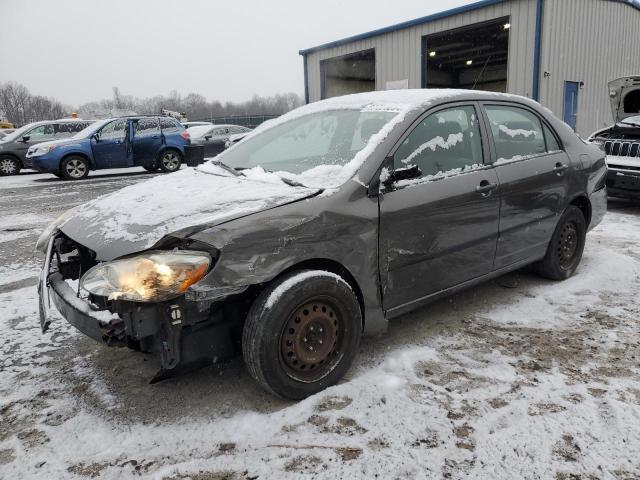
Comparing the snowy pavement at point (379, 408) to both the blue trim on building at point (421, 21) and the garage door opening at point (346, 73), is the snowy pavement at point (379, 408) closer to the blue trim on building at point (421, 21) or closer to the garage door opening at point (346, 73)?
the blue trim on building at point (421, 21)

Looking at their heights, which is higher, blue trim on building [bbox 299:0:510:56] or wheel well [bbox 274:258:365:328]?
blue trim on building [bbox 299:0:510:56]

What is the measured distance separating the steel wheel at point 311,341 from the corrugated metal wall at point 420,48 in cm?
1288

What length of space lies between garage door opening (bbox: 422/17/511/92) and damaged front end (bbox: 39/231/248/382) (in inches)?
521

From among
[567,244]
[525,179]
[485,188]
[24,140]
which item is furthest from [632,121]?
[24,140]

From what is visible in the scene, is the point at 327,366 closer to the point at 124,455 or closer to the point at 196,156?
the point at 124,455

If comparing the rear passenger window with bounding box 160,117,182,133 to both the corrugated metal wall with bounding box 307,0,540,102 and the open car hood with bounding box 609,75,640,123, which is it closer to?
the corrugated metal wall with bounding box 307,0,540,102

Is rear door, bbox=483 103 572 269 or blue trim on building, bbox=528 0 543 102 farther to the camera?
blue trim on building, bbox=528 0 543 102

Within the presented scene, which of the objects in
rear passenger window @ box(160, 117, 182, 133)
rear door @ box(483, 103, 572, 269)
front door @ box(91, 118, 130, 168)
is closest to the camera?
rear door @ box(483, 103, 572, 269)

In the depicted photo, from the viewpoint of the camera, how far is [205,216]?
2301mm

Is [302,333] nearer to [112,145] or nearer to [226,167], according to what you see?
[226,167]

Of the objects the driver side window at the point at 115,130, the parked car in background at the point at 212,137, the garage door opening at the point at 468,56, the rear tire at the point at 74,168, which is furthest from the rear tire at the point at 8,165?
the garage door opening at the point at 468,56

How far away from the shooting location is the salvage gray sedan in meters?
2.19

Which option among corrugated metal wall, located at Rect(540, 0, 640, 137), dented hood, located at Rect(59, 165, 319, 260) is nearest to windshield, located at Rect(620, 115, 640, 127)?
corrugated metal wall, located at Rect(540, 0, 640, 137)

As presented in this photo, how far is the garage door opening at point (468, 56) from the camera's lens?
16062 mm
